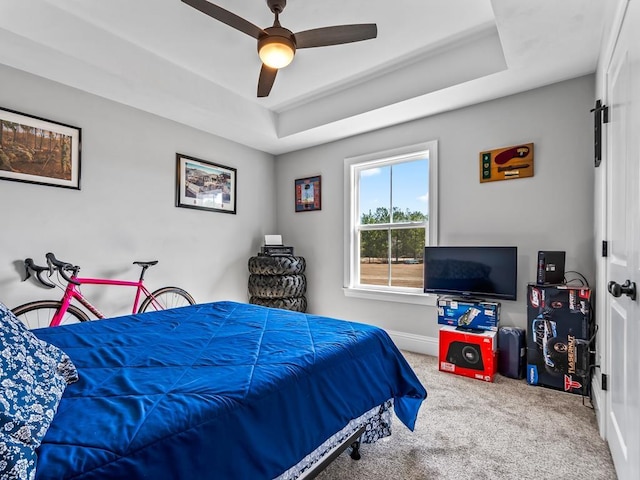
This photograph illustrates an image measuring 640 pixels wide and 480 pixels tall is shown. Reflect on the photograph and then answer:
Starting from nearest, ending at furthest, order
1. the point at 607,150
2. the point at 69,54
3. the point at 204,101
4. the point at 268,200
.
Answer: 1. the point at 607,150
2. the point at 69,54
3. the point at 204,101
4. the point at 268,200

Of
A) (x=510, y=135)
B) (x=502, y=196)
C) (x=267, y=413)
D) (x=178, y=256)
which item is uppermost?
(x=510, y=135)

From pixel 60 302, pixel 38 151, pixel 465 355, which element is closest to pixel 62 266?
pixel 60 302

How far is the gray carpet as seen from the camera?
1694 mm

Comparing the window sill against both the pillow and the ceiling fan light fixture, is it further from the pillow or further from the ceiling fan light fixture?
the pillow

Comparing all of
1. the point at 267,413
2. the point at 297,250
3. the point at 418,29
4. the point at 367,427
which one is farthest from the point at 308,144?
the point at 267,413

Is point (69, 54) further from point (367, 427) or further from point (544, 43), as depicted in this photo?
point (544, 43)

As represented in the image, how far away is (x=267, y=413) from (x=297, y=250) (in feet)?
11.7

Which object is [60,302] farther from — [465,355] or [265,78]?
[465,355]

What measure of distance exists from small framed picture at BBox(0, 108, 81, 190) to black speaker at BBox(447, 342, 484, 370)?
3.52 meters

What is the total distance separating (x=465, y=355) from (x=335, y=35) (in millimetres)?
2661

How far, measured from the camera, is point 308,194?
4.52 meters

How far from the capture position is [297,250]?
4.66m

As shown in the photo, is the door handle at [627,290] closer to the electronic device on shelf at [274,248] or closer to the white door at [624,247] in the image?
the white door at [624,247]

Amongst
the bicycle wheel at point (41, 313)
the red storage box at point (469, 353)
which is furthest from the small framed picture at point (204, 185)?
the red storage box at point (469, 353)
